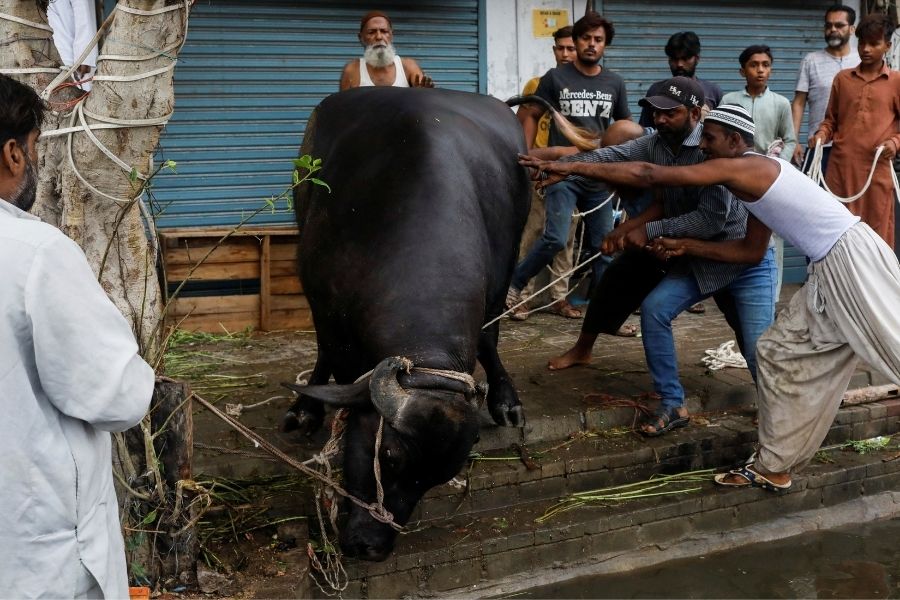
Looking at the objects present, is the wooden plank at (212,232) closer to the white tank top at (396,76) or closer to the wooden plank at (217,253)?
the wooden plank at (217,253)

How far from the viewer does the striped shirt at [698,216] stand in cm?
496

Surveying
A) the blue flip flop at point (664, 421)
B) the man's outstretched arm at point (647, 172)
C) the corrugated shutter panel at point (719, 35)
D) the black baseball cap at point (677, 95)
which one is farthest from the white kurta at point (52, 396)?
the corrugated shutter panel at point (719, 35)

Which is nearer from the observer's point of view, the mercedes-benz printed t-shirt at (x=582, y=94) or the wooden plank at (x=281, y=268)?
the mercedes-benz printed t-shirt at (x=582, y=94)

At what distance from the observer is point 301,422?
16.3ft

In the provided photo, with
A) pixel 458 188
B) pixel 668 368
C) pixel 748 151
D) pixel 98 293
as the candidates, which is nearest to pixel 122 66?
pixel 98 293

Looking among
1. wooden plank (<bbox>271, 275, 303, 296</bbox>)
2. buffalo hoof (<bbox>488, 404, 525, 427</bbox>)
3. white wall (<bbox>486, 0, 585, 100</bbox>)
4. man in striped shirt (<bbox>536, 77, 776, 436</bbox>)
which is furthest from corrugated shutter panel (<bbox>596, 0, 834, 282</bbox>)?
buffalo hoof (<bbox>488, 404, 525, 427</bbox>)

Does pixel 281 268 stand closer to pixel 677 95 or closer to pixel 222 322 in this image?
pixel 222 322

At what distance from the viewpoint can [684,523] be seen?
486 cm

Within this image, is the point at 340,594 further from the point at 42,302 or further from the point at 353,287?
the point at 42,302

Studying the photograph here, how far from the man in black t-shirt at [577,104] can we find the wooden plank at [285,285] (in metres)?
1.66

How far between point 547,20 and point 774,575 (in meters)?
5.58

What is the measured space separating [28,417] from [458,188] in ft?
8.18

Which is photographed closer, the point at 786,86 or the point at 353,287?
the point at 353,287

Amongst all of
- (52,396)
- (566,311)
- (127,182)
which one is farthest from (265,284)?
(52,396)
